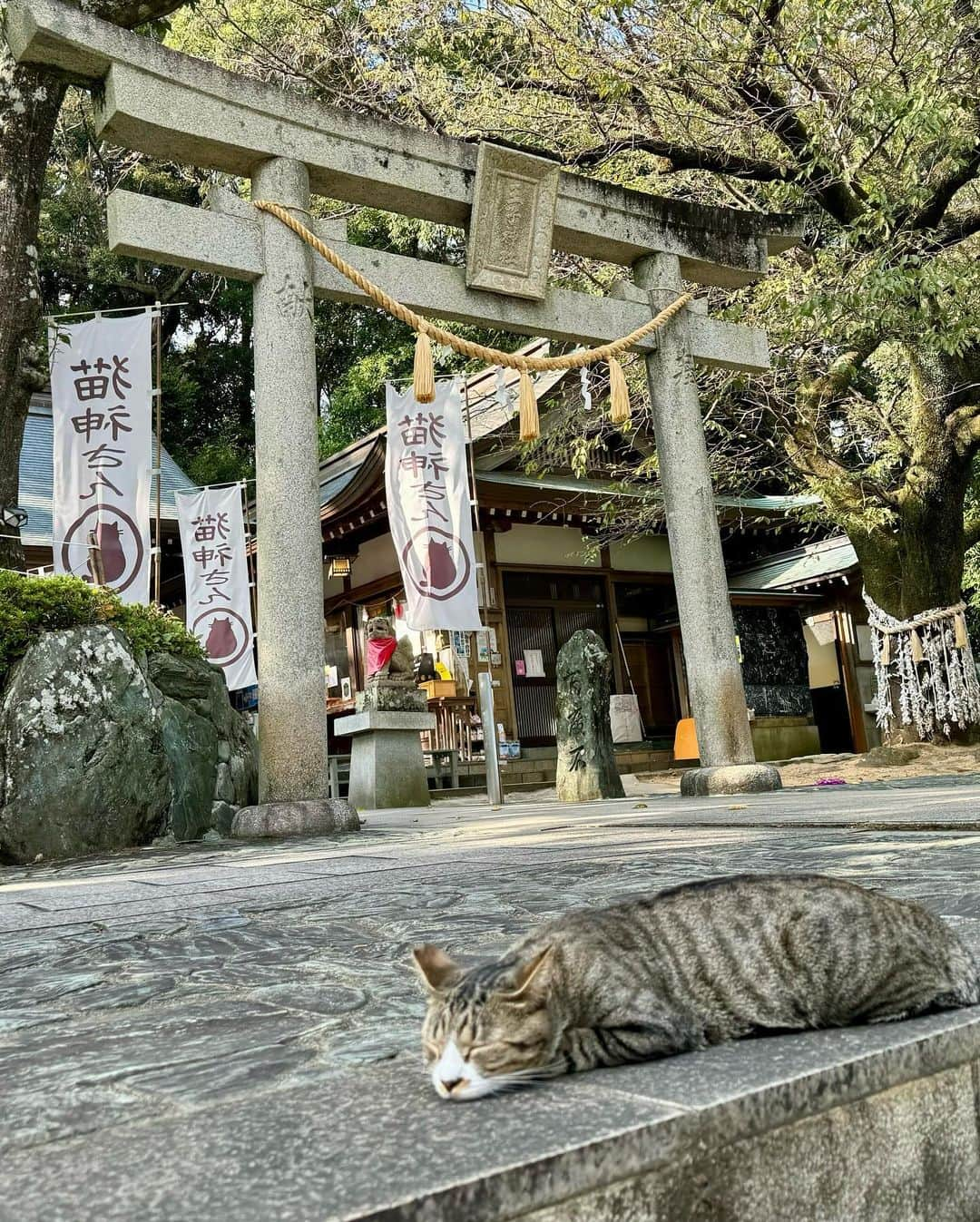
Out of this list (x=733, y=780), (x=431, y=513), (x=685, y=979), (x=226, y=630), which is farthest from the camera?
(x=226, y=630)

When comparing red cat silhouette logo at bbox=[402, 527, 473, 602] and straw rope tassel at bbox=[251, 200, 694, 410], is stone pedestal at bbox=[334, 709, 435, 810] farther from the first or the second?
straw rope tassel at bbox=[251, 200, 694, 410]

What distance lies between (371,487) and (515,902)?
1282 cm

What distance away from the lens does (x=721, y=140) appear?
35.2ft

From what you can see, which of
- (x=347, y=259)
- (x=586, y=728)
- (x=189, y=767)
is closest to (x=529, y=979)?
(x=189, y=767)


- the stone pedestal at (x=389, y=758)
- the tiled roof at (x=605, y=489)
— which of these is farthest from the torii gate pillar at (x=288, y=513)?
the tiled roof at (x=605, y=489)

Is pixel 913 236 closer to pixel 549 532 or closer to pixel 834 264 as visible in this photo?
pixel 834 264

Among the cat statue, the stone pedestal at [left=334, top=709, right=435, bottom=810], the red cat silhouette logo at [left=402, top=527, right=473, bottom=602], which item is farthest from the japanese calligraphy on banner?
the stone pedestal at [left=334, top=709, right=435, bottom=810]

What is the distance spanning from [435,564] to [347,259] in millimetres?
4508

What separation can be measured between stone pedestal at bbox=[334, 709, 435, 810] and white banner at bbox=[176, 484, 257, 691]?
3.48 metres

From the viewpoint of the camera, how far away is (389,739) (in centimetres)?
1196

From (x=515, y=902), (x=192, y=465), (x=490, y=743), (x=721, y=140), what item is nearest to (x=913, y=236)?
(x=721, y=140)

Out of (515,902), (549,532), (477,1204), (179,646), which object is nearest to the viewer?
(477,1204)

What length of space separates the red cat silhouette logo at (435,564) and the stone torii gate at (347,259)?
3.21 m

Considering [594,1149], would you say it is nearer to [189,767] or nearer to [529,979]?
[529,979]
